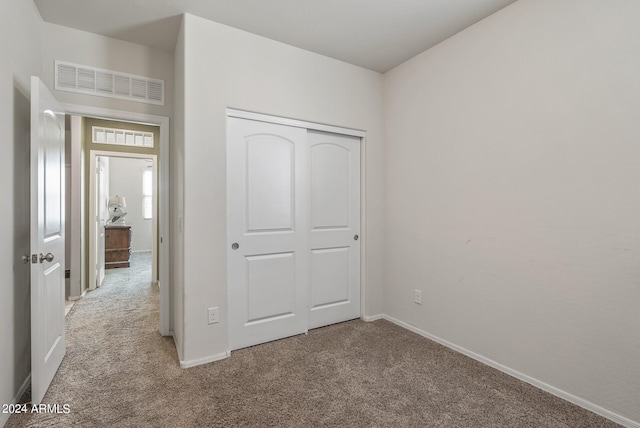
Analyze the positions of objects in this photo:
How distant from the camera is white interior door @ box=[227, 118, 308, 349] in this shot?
259 cm

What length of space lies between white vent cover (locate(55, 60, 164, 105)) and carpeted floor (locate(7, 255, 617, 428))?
85.5 inches

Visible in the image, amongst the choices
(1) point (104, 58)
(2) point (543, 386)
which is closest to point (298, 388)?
(2) point (543, 386)

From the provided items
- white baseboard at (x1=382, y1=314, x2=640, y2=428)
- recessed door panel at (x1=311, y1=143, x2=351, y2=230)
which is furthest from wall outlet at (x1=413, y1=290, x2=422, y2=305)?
recessed door panel at (x1=311, y1=143, x2=351, y2=230)

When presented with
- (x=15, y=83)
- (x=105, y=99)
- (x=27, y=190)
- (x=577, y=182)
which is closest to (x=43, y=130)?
(x=15, y=83)

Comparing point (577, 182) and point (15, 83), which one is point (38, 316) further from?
point (577, 182)

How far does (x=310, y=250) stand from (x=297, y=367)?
1078 millimetres

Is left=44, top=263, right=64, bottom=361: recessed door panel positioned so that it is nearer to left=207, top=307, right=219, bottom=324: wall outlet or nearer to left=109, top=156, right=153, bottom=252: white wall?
left=207, top=307, right=219, bottom=324: wall outlet

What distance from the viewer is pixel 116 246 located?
613 cm

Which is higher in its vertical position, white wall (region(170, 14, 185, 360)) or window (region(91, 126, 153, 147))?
window (region(91, 126, 153, 147))

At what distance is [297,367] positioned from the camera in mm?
2295

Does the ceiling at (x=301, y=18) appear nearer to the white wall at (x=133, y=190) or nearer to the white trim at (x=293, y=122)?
the white trim at (x=293, y=122)

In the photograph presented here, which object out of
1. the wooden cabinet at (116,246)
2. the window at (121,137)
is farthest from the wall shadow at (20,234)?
the wooden cabinet at (116,246)

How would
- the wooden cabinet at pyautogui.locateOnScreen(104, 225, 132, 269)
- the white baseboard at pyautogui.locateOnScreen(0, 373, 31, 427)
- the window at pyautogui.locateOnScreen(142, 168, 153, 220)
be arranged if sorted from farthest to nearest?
1. the window at pyautogui.locateOnScreen(142, 168, 153, 220)
2. the wooden cabinet at pyautogui.locateOnScreen(104, 225, 132, 269)
3. the white baseboard at pyautogui.locateOnScreen(0, 373, 31, 427)

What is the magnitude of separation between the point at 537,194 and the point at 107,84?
11.4ft
